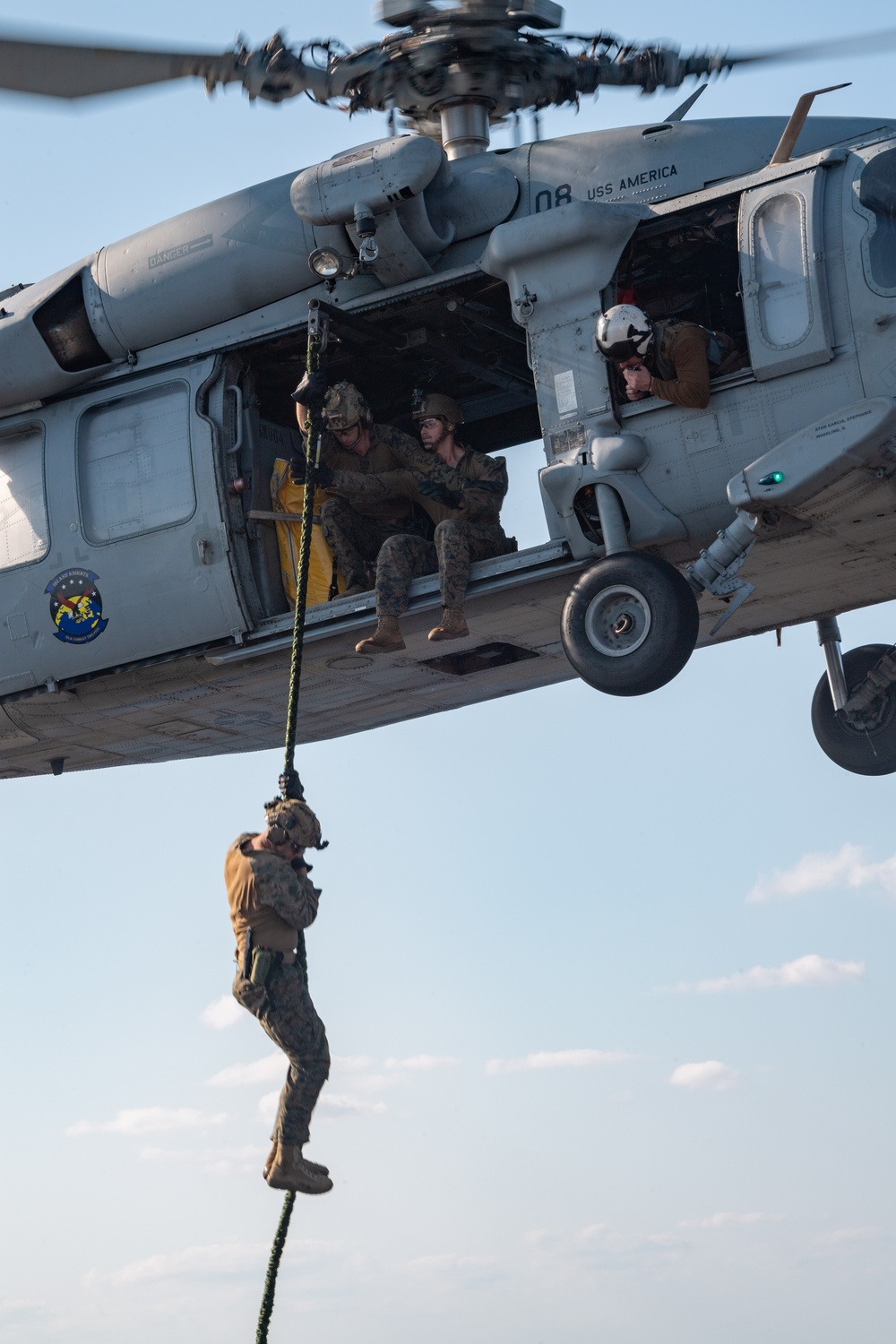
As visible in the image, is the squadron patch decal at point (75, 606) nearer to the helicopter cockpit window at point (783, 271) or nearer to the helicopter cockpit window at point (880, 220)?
the helicopter cockpit window at point (783, 271)

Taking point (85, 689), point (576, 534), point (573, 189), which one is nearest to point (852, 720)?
point (576, 534)

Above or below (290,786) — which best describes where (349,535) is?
above

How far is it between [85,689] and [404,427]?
8.28 ft

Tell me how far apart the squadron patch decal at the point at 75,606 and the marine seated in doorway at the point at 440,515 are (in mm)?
1632

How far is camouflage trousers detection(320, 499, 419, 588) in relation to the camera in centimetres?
1068

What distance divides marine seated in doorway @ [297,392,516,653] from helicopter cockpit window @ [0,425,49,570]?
193cm

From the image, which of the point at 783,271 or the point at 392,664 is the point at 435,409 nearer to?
the point at 392,664

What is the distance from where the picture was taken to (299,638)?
370 inches

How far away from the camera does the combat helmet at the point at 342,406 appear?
408 inches

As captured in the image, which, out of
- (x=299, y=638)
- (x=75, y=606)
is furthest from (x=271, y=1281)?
(x=75, y=606)

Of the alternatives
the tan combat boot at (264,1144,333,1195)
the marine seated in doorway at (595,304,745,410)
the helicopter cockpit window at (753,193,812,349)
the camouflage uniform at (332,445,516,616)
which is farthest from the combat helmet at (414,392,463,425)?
the tan combat boot at (264,1144,333,1195)

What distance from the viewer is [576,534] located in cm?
958

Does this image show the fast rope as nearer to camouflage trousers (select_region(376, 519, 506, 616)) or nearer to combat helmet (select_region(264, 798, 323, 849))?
combat helmet (select_region(264, 798, 323, 849))

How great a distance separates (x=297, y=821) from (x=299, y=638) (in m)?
1.14
